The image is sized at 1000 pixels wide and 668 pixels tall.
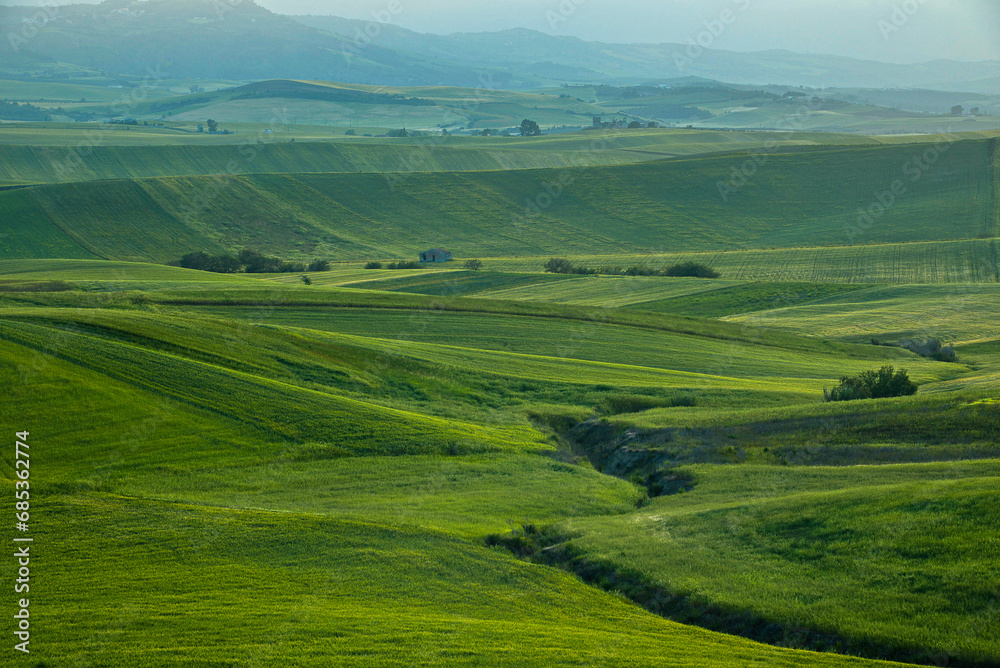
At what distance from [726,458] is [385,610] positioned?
19.4 metres

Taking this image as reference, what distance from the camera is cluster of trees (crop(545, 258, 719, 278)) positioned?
97.5 meters

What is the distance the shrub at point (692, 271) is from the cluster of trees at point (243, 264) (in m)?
40.0

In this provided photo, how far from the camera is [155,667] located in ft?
56.2

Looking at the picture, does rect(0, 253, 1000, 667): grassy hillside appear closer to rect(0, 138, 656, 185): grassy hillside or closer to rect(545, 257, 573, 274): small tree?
rect(545, 257, 573, 274): small tree

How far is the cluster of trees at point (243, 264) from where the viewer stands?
99319mm

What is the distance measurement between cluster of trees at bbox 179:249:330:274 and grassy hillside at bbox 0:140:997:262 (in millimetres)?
9503

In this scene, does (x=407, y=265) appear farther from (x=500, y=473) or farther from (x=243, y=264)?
(x=500, y=473)

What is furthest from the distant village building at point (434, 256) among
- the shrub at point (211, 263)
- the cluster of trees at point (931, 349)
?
the cluster of trees at point (931, 349)

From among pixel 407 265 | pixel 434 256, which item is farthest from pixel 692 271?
pixel 407 265

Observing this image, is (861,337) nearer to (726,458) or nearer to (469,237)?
(726,458)

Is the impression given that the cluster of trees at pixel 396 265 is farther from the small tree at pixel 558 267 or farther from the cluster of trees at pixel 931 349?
the cluster of trees at pixel 931 349

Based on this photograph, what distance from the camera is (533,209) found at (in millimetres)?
141375

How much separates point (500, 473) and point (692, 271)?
67986mm

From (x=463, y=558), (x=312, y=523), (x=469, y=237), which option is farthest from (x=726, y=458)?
(x=469, y=237)
